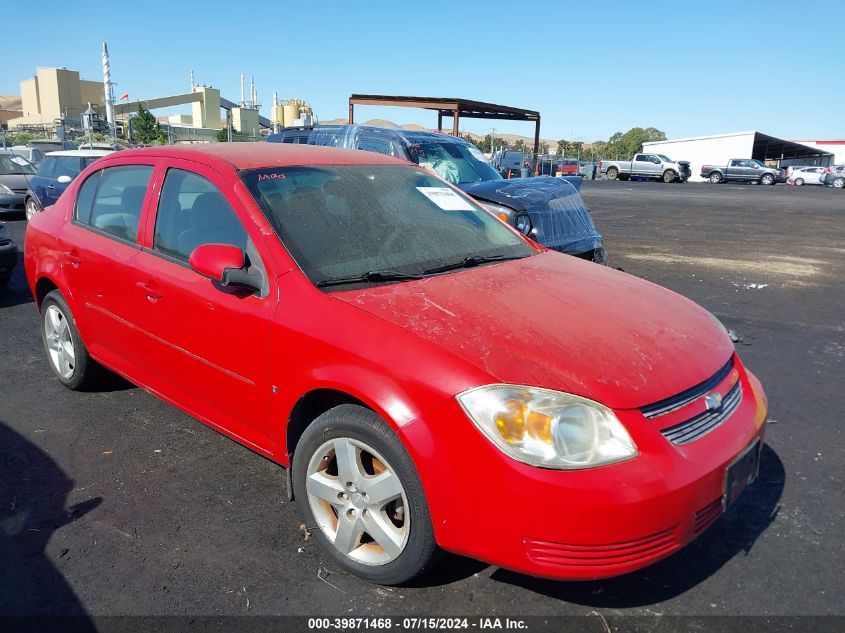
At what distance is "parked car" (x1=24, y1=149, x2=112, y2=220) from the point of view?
42.4 ft

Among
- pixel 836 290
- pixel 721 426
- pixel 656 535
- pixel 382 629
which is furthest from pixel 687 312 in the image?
pixel 836 290

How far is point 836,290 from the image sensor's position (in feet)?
26.8

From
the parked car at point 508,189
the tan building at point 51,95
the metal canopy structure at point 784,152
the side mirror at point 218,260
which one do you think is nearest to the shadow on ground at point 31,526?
the side mirror at point 218,260

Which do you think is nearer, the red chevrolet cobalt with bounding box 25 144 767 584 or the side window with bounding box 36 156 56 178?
the red chevrolet cobalt with bounding box 25 144 767 584

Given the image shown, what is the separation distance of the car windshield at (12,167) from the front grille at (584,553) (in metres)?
17.1

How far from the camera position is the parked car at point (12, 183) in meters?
14.6

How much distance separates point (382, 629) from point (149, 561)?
107cm

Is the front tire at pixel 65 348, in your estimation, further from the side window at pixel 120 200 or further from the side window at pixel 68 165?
the side window at pixel 68 165

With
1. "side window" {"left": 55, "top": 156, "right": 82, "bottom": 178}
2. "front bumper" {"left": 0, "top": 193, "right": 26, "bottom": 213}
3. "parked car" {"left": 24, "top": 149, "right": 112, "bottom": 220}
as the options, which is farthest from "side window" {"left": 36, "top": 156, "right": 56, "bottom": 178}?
"front bumper" {"left": 0, "top": 193, "right": 26, "bottom": 213}

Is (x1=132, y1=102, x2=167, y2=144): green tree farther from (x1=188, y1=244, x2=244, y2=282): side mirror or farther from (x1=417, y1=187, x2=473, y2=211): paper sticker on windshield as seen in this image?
(x1=188, y1=244, x2=244, y2=282): side mirror

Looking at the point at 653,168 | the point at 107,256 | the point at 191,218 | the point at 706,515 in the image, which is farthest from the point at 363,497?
the point at 653,168

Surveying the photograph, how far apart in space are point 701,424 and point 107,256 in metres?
3.22

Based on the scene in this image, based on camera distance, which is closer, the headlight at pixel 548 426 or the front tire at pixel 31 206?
the headlight at pixel 548 426

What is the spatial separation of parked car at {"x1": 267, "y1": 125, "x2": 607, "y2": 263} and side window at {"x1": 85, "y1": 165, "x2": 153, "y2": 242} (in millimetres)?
3119
